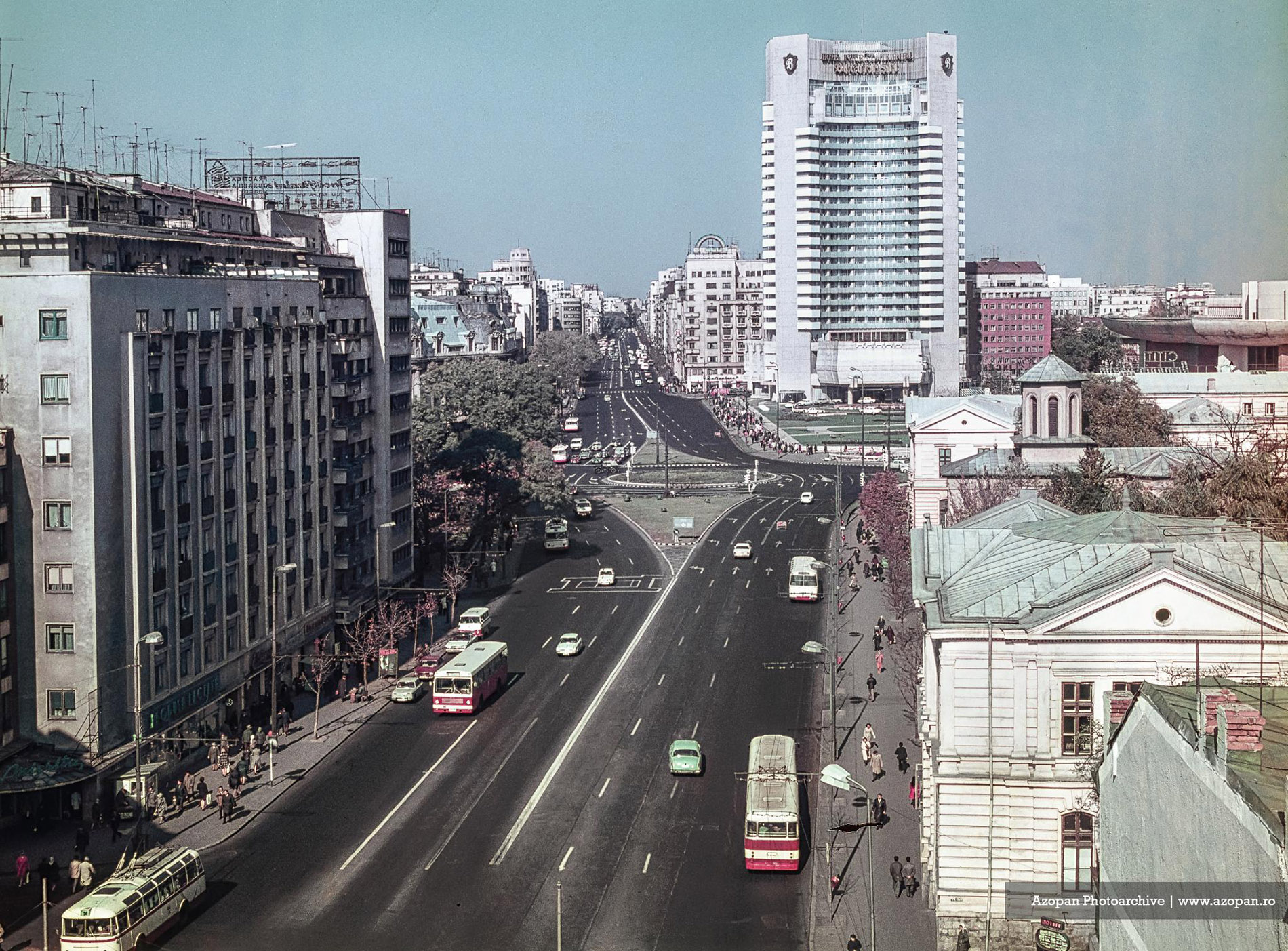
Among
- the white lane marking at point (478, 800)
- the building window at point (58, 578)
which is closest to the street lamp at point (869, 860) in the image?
the white lane marking at point (478, 800)

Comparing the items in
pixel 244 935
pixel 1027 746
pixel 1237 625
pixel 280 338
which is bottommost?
pixel 244 935

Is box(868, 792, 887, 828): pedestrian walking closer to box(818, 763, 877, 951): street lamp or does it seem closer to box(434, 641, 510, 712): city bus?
box(818, 763, 877, 951): street lamp

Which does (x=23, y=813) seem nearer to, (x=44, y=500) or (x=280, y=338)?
(x=44, y=500)

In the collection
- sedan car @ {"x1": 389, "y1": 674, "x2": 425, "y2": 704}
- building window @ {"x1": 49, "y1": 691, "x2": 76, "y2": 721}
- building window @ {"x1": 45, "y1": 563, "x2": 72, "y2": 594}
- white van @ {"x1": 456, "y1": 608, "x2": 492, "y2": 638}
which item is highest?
building window @ {"x1": 45, "y1": 563, "x2": 72, "y2": 594}

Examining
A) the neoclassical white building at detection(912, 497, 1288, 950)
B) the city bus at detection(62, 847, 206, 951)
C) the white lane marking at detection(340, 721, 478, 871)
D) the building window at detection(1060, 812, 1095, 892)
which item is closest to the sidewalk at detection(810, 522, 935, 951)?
the neoclassical white building at detection(912, 497, 1288, 950)

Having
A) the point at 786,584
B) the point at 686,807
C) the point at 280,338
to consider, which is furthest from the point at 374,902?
the point at 786,584

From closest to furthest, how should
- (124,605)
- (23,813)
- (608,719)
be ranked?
(23,813)
(124,605)
(608,719)

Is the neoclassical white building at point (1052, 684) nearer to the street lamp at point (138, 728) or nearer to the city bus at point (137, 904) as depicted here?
the city bus at point (137, 904)

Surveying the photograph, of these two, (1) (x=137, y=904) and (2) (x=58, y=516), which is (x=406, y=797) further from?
(2) (x=58, y=516)
